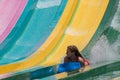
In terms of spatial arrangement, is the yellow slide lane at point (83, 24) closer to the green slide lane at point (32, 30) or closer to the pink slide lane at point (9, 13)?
the green slide lane at point (32, 30)

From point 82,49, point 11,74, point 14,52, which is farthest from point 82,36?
point 11,74

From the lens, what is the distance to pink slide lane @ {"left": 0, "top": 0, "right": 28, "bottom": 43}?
6.71 m

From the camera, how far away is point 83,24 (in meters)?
7.06

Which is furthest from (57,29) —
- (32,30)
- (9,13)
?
(9,13)

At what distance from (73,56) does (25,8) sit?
2.18m

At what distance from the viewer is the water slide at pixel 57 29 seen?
634 centimetres

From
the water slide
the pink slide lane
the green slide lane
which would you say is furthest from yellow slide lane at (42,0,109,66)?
the pink slide lane

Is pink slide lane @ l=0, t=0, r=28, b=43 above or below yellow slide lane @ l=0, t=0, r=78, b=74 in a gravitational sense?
above

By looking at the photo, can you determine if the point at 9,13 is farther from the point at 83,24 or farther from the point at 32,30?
the point at 83,24

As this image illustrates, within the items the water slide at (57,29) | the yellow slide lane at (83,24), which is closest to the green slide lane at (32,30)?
the water slide at (57,29)

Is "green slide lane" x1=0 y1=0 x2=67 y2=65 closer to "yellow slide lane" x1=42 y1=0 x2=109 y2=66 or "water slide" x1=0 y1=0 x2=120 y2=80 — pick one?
"water slide" x1=0 y1=0 x2=120 y2=80

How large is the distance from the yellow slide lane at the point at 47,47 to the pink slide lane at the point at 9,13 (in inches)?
26.4

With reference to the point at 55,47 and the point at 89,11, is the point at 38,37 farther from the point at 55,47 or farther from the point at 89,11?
the point at 89,11

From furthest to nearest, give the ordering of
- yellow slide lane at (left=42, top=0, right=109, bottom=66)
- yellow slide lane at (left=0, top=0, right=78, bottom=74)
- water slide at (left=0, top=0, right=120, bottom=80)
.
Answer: yellow slide lane at (left=42, top=0, right=109, bottom=66), water slide at (left=0, top=0, right=120, bottom=80), yellow slide lane at (left=0, top=0, right=78, bottom=74)
